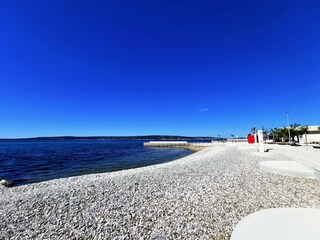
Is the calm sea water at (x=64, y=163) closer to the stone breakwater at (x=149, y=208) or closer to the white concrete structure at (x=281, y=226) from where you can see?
the stone breakwater at (x=149, y=208)

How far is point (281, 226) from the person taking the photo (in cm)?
361

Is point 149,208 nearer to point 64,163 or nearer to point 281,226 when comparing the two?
Result: point 281,226

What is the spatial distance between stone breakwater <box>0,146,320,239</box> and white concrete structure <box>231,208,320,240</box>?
1.54 feet

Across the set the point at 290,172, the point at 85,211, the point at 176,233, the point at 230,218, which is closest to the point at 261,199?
the point at 230,218

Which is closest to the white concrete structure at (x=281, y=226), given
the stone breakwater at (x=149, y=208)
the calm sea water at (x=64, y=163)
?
the stone breakwater at (x=149, y=208)

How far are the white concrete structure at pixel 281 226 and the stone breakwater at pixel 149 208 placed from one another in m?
0.47

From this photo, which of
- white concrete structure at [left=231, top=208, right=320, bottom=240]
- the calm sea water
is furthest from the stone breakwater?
the calm sea water

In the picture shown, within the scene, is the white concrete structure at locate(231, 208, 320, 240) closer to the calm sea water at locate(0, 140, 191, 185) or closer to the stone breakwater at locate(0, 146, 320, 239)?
the stone breakwater at locate(0, 146, 320, 239)

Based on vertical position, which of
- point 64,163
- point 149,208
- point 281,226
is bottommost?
point 64,163

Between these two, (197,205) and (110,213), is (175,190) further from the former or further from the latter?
(110,213)

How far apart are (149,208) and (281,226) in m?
2.91

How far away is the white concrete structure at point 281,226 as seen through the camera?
326 cm

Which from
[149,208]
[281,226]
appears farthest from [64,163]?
[281,226]

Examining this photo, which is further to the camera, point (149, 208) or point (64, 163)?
point (64, 163)
